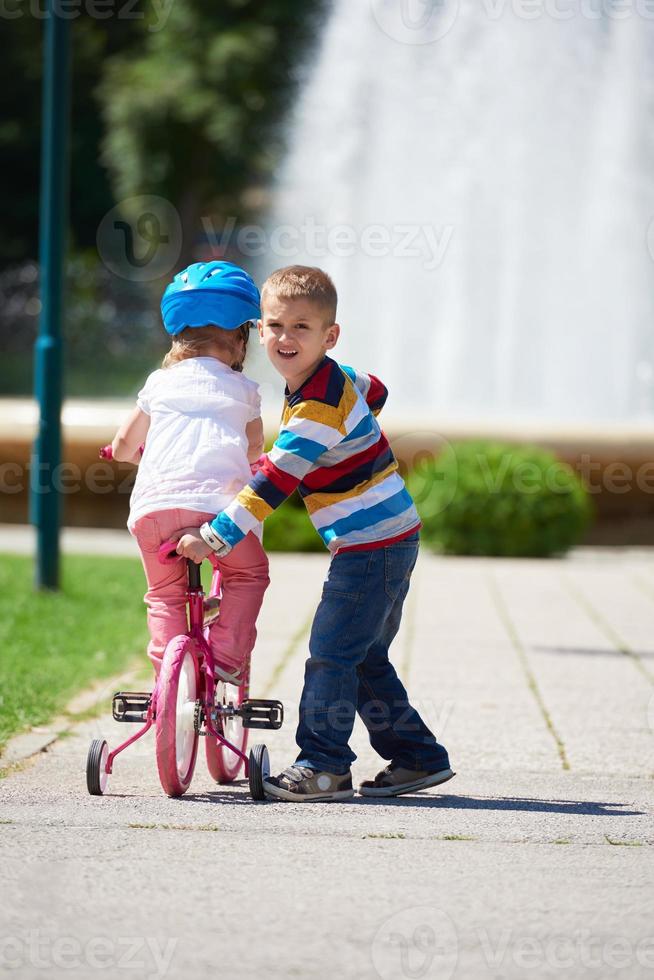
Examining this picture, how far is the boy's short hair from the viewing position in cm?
462

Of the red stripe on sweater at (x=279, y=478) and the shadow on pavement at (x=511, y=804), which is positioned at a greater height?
the red stripe on sweater at (x=279, y=478)

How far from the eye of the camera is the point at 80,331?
4569 centimetres

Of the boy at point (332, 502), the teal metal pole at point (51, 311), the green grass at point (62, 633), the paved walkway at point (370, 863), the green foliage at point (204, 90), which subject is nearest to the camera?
the paved walkway at point (370, 863)

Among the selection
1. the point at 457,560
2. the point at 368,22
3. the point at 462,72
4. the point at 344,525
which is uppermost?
the point at 368,22

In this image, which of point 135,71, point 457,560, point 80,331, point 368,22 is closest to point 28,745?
point 457,560

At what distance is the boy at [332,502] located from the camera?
4559 millimetres

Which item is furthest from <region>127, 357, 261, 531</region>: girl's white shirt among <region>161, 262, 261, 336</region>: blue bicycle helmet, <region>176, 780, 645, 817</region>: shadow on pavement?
<region>176, 780, 645, 817</region>: shadow on pavement

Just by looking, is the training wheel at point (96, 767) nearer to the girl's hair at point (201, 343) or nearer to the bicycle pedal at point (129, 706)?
the bicycle pedal at point (129, 706)

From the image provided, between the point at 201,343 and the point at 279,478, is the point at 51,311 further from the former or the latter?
the point at 279,478

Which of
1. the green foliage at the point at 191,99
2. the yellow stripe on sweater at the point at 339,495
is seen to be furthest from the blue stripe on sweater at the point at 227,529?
the green foliage at the point at 191,99

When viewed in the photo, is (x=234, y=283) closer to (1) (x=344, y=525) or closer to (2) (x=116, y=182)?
(1) (x=344, y=525)

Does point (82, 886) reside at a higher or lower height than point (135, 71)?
lower

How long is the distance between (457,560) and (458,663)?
502 cm

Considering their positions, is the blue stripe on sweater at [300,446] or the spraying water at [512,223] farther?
the spraying water at [512,223]
